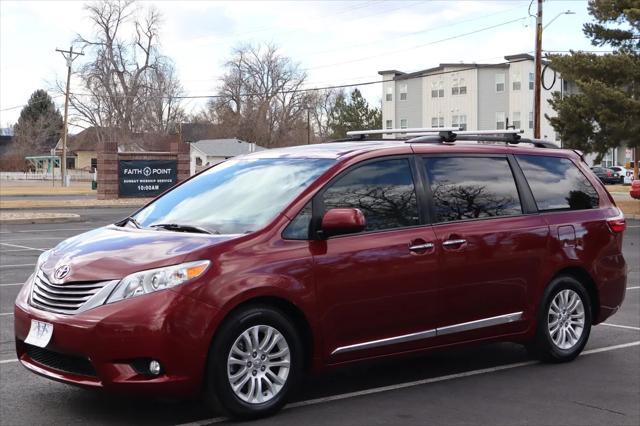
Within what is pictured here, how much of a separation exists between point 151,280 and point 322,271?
116 cm

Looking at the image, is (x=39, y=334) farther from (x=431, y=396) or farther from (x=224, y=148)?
(x=224, y=148)

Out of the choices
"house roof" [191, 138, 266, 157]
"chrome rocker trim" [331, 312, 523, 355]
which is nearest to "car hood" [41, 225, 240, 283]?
"chrome rocker trim" [331, 312, 523, 355]

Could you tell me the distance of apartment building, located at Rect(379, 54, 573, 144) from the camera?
233 feet

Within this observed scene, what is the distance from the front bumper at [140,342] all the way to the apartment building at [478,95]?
217 feet

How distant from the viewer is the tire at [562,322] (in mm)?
6828

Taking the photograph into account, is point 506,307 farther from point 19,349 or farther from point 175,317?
point 19,349

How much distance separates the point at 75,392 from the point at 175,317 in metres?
1.51

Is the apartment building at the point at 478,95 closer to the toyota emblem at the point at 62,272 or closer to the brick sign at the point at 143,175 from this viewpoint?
the brick sign at the point at 143,175

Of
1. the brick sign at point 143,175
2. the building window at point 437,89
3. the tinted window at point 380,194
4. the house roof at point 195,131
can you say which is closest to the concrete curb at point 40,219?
the brick sign at point 143,175

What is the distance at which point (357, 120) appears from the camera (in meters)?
94.4

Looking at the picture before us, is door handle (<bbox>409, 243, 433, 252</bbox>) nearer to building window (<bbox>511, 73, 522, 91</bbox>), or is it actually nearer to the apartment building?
the apartment building

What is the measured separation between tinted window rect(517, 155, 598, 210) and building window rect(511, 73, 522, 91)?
217 ft

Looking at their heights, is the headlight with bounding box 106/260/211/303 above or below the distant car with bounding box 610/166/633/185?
below

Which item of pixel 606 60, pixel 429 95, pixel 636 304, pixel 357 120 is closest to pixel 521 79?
pixel 429 95
